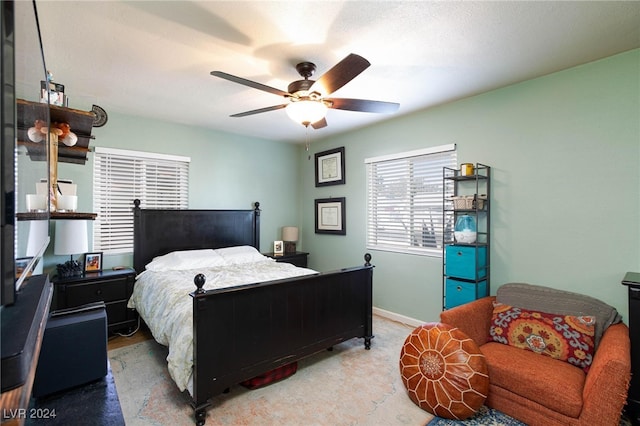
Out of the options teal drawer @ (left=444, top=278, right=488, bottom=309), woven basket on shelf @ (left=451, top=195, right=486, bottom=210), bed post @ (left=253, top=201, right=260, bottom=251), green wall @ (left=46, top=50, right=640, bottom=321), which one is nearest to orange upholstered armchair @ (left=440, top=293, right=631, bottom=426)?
teal drawer @ (left=444, top=278, right=488, bottom=309)

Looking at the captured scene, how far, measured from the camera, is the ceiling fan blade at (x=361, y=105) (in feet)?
7.64

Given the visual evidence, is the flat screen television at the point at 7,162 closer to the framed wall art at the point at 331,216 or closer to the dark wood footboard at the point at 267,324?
the dark wood footboard at the point at 267,324

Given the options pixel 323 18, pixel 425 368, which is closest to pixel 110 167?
pixel 323 18

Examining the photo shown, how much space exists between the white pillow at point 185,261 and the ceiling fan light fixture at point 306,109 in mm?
2288

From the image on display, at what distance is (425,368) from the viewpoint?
2092 mm

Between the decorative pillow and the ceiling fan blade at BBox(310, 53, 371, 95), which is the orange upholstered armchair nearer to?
the decorative pillow

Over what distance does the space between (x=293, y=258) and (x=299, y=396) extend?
2.60 meters

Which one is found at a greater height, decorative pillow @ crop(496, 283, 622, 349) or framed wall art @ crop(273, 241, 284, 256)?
framed wall art @ crop(273, 241, 284, 256)

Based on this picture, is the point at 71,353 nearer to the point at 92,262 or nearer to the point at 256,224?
the point at 92,262

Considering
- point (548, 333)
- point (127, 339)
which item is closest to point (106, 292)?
point (127, 339)

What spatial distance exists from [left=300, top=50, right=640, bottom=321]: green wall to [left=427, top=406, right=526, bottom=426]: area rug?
4.06 feet

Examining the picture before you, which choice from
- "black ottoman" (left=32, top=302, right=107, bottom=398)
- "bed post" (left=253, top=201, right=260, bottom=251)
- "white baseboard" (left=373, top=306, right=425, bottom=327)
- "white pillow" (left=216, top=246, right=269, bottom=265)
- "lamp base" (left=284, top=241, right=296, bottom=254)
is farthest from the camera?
"lamp base" (left=284, top=241, right=296, bottom=254)

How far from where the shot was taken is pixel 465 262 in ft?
9.39

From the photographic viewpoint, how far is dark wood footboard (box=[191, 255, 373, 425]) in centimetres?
201
